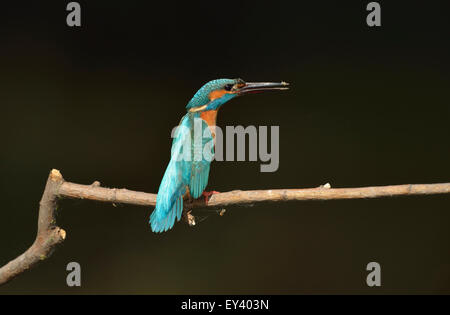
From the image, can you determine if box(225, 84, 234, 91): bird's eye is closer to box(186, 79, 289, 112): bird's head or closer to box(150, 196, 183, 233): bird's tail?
box(186, 79, 289, 112): bird's head

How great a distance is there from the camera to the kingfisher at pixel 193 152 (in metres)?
1.60

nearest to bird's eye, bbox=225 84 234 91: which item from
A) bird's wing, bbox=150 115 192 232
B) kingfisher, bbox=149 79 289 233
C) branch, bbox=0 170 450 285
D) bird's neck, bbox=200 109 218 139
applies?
kingfisher, bbox=149 79 289 233

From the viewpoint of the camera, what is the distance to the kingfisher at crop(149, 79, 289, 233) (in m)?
1.60

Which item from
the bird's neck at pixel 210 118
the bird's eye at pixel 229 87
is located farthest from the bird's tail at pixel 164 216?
the bird's eye at pixel 229 87

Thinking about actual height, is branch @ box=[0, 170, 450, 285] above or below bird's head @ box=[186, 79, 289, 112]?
below

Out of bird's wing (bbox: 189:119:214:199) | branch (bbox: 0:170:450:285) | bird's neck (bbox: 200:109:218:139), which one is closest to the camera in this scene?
branch (bbox: 0:170:450:285)

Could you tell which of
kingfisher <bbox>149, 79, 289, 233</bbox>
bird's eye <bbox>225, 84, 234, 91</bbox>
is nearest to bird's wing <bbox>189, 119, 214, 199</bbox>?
kingfisher <bbox>149, 79, 289, 233</bbox>

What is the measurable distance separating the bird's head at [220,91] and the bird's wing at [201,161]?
0.22ft

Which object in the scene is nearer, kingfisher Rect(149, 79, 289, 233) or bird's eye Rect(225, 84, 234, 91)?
kingfisher Rect(149, 79, 289, 233)

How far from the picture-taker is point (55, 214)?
159cm

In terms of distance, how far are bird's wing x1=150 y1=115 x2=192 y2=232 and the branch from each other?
0.15 feet

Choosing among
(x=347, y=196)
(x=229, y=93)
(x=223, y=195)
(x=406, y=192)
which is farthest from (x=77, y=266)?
(x=406, y=192)

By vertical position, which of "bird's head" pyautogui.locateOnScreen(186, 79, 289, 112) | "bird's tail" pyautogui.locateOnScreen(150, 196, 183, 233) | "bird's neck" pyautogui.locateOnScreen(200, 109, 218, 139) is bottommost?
"bird's tail" pyautogui.locateOnScreen(150, 196, 183, 233)

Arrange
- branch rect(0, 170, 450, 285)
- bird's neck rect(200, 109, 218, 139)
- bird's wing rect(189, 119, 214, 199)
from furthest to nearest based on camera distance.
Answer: bird's neck rect(200, 109, 218, 139) < bird's wing rect(189, 119, 214, 199) < branch rect(0, 170, 450, 285)
